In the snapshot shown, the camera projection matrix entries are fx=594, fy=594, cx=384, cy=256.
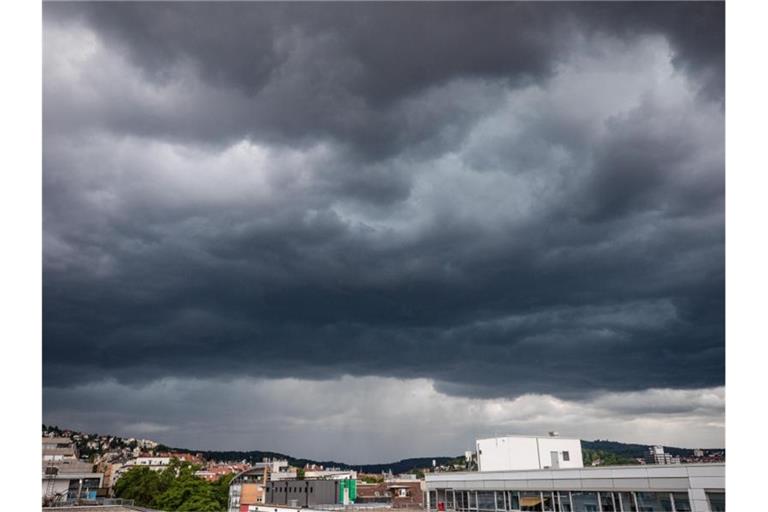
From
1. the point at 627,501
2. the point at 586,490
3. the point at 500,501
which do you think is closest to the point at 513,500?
the point at 500,501

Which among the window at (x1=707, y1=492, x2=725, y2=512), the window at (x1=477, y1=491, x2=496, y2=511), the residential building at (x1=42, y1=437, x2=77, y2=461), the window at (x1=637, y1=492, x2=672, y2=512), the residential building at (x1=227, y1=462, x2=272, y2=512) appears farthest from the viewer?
the residential building at (x1=42, y1=437, x2=77, y2=461)

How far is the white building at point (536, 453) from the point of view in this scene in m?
25.4

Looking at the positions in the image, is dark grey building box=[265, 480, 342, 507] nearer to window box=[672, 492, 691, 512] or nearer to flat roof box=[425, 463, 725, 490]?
flat roof box=[425, 463, 725, 490]

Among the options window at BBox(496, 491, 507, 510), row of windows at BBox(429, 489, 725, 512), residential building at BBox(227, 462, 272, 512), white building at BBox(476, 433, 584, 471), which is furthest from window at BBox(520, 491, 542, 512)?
residential building at BBox(227, 462, 272, 512)

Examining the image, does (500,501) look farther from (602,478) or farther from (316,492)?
(316,492)

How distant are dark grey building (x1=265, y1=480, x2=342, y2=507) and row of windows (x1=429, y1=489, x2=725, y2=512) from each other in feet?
89.3

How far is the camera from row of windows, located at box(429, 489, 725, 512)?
13.6 metres

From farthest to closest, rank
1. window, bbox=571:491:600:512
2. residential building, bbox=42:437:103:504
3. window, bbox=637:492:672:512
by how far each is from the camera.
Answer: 1. residential building, bbox=42:437:103:504
2. window, bbox=571:491:600:512
3. window, bbox=637:492:672:512

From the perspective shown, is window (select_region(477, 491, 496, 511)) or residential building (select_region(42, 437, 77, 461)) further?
residential building (select_region(42, 437, 77, 461))

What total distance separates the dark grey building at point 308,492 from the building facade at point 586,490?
27249 mm
